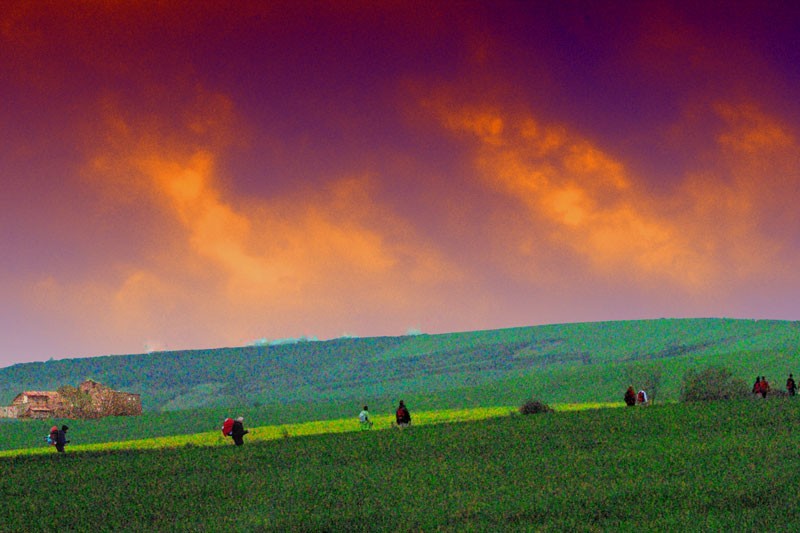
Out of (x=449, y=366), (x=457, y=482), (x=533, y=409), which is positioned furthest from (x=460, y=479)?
(x=449, y=366)

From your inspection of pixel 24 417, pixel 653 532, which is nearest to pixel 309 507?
pixel 653 532

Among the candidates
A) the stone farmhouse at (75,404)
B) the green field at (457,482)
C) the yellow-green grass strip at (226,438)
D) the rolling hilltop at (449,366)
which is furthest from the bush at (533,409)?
the stone farmhouse at (75,404)

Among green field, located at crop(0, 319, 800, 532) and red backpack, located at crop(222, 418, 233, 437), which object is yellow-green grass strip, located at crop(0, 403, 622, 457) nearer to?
red backpack, located at crop(222, 418, 233, 437)

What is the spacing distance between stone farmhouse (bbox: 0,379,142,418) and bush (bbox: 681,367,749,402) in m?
62.8

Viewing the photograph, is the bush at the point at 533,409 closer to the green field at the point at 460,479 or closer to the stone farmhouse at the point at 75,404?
the green field at the point at 460,479

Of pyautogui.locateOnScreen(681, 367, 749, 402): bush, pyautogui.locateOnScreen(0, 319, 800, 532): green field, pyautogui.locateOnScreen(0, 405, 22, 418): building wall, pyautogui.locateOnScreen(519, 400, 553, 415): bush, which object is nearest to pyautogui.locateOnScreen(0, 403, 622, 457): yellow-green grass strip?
pyautogui.locateOnScreen(519, 400, 553, 415): bush

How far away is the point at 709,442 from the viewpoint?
3100cm

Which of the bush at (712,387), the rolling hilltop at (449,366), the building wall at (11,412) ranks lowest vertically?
the bush at (712,387)

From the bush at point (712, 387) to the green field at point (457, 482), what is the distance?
2540 cm

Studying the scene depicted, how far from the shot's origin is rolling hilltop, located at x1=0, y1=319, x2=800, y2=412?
366 feet

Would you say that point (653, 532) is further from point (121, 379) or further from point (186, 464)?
point (121, 379)

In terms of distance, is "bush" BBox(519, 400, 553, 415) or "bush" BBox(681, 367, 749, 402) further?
"bush" BBox(681, 367, 749, 402)

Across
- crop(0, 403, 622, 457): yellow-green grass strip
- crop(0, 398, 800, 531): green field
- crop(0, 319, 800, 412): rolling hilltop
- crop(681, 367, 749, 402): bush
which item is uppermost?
crop(0, 319, 800, 412): rolling hilltop

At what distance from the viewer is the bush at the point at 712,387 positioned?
66.8 m
